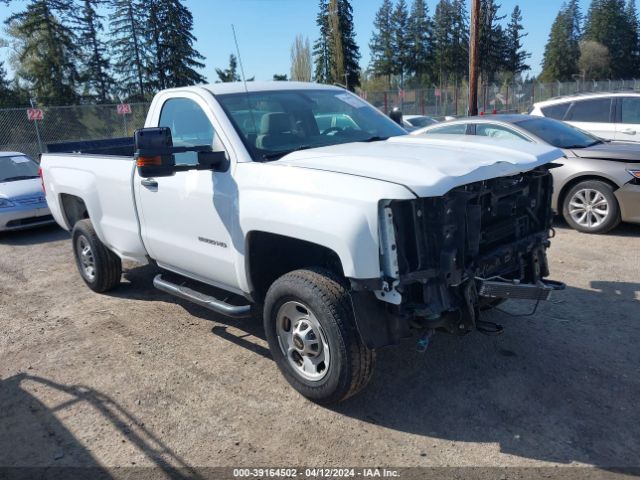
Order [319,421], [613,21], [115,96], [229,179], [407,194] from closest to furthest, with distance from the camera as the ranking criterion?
[407,194] < [319,421] < [229,179] < [115,96] < [613,21]

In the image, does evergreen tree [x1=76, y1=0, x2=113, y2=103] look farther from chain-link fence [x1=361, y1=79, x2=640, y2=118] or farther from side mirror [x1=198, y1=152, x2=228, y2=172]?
side mirror [x1=198, y1=152, x2=228, y2=172]

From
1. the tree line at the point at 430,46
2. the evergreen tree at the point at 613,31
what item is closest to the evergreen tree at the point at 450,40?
the tree line at the point at 430,46

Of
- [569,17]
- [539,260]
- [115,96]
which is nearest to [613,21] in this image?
[569,17]

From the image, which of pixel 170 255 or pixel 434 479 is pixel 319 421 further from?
pixel 170 255

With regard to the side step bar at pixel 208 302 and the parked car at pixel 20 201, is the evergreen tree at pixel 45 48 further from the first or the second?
the side step bar at pixel 208 302

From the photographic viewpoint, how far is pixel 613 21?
90688mm

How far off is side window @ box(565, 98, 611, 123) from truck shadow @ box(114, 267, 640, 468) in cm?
589

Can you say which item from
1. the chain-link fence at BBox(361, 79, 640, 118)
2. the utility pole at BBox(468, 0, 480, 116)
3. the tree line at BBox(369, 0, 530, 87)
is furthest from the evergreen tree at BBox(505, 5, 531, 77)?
the utility pole at BBox(468, 0, 480, 116)

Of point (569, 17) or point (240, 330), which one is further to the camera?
point (569, 17)

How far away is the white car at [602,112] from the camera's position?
382 inches

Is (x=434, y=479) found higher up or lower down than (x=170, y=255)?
lower down

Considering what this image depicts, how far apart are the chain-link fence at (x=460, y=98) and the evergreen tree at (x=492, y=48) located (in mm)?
23535

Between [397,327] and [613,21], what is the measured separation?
10634 cm

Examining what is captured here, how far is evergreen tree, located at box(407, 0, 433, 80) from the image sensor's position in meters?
76.1
